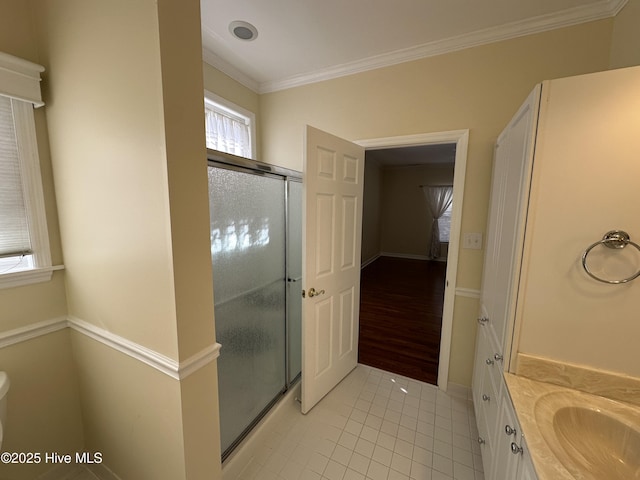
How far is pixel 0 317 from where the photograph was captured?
114cm

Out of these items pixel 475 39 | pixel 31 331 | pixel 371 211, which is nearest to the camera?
pixel 31 331

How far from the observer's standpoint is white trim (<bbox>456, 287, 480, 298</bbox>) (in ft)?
6.21

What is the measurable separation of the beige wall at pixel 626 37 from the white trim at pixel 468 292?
140 centimetres

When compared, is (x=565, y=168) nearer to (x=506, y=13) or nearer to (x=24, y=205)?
(x=506, y=13)

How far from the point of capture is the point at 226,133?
7.39 feet

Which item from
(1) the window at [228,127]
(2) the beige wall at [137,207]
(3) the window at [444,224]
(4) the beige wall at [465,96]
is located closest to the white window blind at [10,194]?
(2) the beige wall at [137,207]

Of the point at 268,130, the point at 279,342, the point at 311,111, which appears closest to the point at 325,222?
the point at 279,342

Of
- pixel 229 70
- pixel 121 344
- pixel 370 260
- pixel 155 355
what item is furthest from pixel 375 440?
pixel 370 260

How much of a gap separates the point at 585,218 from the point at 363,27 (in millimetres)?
1561

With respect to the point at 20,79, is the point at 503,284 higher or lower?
lower

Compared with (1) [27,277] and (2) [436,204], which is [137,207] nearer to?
(1) [27,277]

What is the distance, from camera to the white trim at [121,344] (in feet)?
3.24

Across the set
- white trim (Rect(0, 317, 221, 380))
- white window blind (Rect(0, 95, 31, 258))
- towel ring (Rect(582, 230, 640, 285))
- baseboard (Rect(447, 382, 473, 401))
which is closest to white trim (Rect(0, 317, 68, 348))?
white trim (Rect(0, 317, 221, 380))

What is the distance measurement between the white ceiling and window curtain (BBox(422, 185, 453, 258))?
510 centimetres
